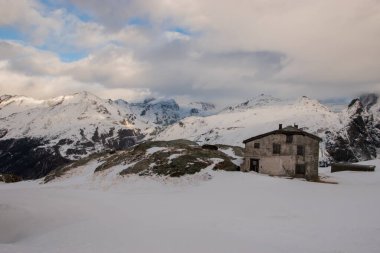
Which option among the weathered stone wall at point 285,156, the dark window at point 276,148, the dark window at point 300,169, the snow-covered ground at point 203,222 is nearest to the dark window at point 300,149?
the weathered stone wall at point 285,156

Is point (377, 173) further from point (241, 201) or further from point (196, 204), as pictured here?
point (196, 204)

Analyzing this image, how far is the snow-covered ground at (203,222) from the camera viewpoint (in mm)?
20688

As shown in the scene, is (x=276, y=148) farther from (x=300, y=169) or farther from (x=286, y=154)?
(x=300, y=169)

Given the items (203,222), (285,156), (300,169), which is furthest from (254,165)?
(203,222)

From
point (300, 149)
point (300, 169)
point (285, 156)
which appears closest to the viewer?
point (300, 169)

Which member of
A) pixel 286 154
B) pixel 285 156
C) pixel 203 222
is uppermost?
pixel 286 154

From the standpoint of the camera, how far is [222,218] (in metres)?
28.9

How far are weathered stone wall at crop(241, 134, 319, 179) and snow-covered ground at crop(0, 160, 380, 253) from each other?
14003 mm

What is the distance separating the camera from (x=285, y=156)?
2377 inches

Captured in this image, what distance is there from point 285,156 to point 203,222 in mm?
35831

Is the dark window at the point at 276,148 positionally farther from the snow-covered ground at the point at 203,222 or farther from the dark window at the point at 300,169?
the snow-covered ground at the point at 203,222

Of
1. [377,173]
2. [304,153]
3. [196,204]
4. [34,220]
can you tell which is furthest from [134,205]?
[377,173]

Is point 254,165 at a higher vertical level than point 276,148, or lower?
lower

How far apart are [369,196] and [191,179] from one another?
22.7 metres
